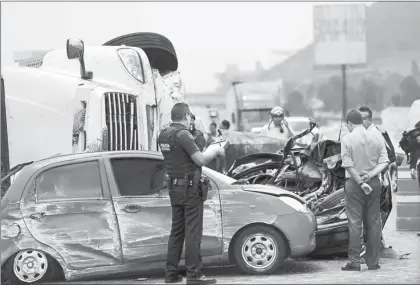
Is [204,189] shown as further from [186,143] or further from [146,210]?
[146,210]

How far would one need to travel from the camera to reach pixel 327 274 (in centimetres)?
944

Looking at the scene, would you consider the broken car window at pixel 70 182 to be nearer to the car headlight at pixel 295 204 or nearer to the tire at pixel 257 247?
the tire at pixel 257 247

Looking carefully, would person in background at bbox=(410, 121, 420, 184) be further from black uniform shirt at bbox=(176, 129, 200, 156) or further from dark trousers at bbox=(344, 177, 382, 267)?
black uniform shirt at bbox=(176, 129, 200, 156)

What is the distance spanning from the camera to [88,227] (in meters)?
9.07

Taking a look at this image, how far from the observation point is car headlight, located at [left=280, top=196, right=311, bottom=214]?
951 centimetres

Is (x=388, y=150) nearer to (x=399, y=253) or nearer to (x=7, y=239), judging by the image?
(x=399, y=253)

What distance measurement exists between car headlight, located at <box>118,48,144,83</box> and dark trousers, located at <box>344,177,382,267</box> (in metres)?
3.95

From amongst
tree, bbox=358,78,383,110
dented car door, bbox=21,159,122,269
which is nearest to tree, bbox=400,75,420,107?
tree, bbox=358,78,383,110

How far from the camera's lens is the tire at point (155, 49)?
46.9 ft

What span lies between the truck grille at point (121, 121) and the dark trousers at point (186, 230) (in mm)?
2795

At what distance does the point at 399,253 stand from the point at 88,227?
3.88 metres

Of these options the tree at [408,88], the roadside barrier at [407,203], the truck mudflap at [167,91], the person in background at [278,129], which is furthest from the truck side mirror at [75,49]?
the tree at [408,88]

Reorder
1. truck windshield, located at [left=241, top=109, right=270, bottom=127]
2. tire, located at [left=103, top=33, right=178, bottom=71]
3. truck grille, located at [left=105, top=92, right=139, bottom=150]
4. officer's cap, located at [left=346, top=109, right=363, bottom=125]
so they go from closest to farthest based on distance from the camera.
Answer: officer's cap, located at [left=346, top=109, right=363, bottom=125] → truck grille, located at [left=105, top=92, right=139, bottom=150] → tire, located at [left=103, top=33, right=178, bottom=71] → truck windshield, located at [left=241, top=109, right=270, bottom=127]

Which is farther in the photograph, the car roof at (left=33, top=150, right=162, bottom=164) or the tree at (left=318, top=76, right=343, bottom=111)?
the tree at (left=318, top=76, right=343, bottom=111)
